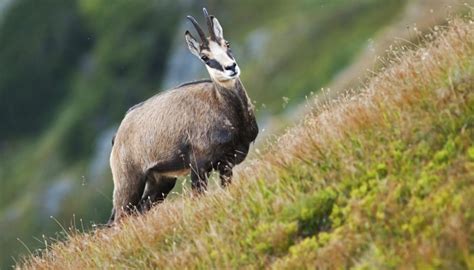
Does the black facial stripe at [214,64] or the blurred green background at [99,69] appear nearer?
the black facial stripe at [214,64]

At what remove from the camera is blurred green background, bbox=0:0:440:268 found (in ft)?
209

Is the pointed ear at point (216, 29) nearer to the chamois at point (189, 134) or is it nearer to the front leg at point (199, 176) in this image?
the chamois at point (189, 134)

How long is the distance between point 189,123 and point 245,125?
886 mm

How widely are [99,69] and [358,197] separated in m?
90.0

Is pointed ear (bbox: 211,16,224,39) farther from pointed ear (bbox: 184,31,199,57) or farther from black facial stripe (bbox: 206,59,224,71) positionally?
black facial stripe (bbox: 206,59,224,71)

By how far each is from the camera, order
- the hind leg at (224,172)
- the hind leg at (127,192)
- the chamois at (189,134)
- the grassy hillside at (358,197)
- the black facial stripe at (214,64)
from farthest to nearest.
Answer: the hind leg at (127,192)
the black facial stripe at (214,64)
the chamois at (189,134)
the hind leg at (224,172)
the grassy hillside at (358,197)

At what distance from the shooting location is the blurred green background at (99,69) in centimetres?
6375

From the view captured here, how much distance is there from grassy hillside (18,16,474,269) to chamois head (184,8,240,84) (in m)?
2.36

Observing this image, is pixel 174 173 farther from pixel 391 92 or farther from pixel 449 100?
pixel 449 100

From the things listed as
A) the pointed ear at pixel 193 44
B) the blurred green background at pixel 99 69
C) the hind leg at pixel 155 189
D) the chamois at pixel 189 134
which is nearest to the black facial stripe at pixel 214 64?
the chamois at pixel 189 134

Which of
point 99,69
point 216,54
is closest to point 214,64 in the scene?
point 216,54

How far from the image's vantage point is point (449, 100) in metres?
10.5

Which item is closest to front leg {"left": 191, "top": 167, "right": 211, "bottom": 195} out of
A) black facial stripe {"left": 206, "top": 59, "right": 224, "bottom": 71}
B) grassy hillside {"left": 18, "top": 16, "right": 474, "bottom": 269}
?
grassy hillside {"left": 18, "top": 16, "right": 474, "bottom": 269}

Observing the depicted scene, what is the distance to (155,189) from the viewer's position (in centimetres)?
1603
